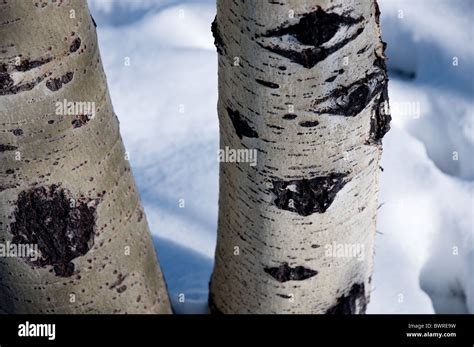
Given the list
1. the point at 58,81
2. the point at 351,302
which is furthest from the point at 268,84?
the point at 351,302

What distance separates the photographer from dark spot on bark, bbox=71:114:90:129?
1.00m

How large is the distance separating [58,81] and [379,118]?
469 millimetres

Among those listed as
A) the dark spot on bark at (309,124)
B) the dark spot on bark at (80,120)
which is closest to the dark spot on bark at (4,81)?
the dark spot on bark at (80,120)

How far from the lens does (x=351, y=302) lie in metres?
1.30

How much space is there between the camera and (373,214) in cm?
117

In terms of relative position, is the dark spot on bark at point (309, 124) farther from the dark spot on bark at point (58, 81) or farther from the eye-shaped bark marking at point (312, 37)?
the dark spot on bark at point (58, 81)

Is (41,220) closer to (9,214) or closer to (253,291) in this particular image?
(9,214)

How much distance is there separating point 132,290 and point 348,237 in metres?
0.42

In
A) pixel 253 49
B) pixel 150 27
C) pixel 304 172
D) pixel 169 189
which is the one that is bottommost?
pixel 169 189

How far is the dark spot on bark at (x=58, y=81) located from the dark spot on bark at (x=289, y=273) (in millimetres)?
474

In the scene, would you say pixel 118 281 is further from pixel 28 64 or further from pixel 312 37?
pixel 312 37

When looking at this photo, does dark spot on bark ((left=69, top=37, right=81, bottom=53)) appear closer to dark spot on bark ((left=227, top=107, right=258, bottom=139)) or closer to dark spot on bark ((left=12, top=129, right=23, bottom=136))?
dark spot on bark ((left=12, top=129, right=23, bottom=136))

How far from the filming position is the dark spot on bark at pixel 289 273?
1.16 m
